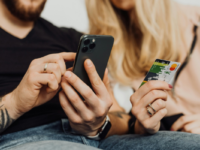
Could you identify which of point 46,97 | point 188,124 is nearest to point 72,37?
point 46,97

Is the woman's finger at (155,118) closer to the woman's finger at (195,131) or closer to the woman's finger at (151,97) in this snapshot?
the woman's finger at (151,97)

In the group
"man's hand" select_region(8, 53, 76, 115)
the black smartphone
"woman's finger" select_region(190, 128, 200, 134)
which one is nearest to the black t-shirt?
"man's hand" select_region(8, 53, 76, 115)

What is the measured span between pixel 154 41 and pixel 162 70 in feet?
1.95

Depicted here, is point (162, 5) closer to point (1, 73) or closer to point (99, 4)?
point (99, 4)

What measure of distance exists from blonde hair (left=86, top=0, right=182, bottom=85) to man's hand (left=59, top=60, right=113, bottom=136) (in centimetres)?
50

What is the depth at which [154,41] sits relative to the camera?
3.81 feet

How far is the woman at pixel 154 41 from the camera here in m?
1.04

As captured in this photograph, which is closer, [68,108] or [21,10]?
[68,108]

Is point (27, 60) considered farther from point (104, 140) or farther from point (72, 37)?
point (104, 140)

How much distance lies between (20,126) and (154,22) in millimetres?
926

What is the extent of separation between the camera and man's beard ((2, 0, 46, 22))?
914 mm

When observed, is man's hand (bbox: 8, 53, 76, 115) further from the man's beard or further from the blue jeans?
the man's beard

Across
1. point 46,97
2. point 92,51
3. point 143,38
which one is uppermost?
point 92,51

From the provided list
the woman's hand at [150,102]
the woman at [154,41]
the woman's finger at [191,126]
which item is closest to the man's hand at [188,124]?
the woman's finger at [191,126]
